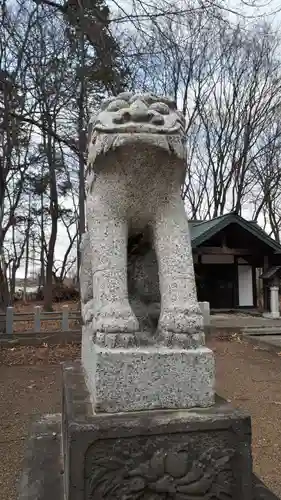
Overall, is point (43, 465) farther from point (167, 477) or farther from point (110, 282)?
point (110, 282)

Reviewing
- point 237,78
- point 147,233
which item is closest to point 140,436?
point 147,233

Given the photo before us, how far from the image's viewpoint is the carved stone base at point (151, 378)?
5.31 feet

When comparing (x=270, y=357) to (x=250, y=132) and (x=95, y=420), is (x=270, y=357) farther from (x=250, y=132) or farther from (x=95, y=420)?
(x=250, y=132)

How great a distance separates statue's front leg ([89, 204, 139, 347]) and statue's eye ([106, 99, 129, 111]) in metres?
0.44

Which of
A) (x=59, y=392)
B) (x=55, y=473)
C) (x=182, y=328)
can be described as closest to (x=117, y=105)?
(x=182, y=328)

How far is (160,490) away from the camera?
60.7 inches

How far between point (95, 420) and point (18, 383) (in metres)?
4.44

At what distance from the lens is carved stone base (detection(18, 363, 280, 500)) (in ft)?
4.97

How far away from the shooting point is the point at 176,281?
182cm

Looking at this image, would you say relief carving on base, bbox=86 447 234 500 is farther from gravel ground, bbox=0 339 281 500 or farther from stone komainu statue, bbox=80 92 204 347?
gravel ground, bbox=0 339 281 500

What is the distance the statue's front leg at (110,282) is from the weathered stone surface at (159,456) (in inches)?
12.1

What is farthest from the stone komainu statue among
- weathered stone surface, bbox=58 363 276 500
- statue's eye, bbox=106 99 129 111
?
weathered stone surface, bbox=58 363 276 500

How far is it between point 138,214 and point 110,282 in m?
0.35

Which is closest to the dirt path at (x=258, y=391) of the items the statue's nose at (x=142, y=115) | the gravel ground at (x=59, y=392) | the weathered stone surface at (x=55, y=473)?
the gravel ground at (x=59, y=392)
